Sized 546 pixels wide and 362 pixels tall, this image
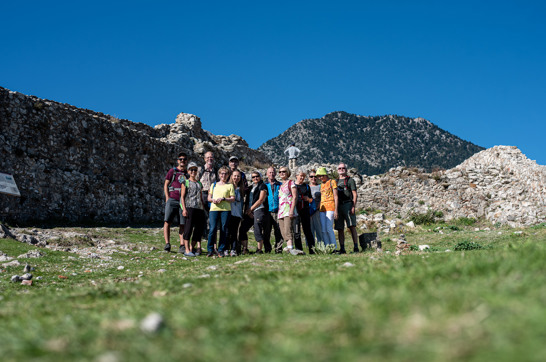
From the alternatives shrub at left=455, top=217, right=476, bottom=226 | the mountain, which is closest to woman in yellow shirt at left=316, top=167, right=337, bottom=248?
shrub at left=455, top=217, right=476, bottom=226

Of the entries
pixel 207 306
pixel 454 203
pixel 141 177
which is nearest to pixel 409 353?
pixel 207 306

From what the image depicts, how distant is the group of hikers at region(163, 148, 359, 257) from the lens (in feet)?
34.5

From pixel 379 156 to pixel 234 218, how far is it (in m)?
93.3

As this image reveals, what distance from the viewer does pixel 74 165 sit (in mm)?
17047

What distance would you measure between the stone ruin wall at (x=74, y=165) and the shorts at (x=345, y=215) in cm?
1018

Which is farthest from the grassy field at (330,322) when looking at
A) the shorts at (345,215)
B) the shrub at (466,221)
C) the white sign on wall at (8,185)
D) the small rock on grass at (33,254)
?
the shrub at (466,221)

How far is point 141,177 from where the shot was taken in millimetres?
20281

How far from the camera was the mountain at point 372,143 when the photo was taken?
96.9m

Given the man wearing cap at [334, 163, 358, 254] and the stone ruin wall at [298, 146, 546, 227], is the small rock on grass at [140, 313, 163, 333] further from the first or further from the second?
the stone ruin wall at [298, 146, 546, 227]

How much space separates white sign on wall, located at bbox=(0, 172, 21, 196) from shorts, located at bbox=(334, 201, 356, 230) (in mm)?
10293

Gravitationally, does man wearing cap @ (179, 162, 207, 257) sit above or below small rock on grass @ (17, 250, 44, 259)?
above

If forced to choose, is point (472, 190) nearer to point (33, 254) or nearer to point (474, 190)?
point (474, 190)

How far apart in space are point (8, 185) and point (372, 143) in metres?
98.0

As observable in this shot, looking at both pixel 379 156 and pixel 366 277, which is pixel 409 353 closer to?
pixel 366 277
